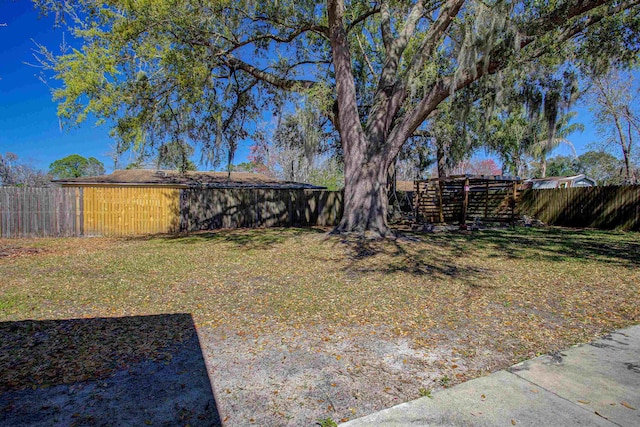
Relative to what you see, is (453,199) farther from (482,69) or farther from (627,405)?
(627,405)

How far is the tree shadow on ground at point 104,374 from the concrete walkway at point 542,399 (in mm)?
1154

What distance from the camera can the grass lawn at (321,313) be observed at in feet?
8.27

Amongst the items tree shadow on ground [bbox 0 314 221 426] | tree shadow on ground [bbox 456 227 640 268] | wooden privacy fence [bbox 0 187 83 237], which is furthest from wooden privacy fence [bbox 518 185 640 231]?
wooden privacy fence [bbox 0 187 83 237]

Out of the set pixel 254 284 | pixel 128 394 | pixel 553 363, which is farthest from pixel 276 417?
pixel 254 284

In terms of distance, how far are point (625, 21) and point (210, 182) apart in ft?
54.3

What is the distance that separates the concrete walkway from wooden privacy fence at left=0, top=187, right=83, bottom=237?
12429mm

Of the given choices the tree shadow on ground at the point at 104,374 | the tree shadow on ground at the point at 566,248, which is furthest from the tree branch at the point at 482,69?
the tree shadow on ground at the point at 104,374

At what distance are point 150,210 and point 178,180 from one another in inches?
228

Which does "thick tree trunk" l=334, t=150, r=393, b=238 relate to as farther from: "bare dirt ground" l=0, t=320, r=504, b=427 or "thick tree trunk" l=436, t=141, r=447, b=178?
"thick tree trunk" l=436, t=141, r=447, b=178

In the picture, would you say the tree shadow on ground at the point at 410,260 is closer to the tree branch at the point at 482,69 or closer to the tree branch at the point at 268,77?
the tree branch at the point at 482,69

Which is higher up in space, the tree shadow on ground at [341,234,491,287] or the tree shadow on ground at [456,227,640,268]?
the tree shadow on ground at [456,227,640,268]

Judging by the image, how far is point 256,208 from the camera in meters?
15.4

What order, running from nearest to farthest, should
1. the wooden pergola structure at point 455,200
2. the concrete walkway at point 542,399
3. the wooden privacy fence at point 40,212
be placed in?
1. the concrete walkway at point 542,399
2. the wooden privacy fence at point 40,212
3. the wooden pergola structure at point 455,200

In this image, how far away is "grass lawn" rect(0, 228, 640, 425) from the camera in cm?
252
